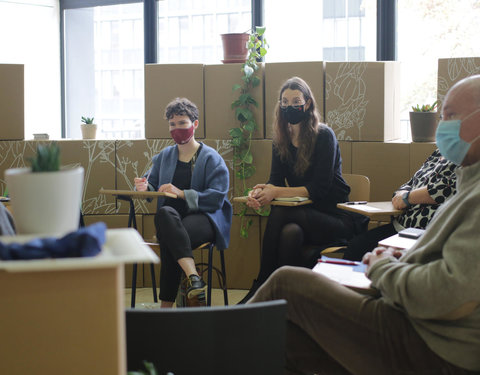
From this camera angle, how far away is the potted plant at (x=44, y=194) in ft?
3.58

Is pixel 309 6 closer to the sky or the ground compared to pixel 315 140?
closer to the sky

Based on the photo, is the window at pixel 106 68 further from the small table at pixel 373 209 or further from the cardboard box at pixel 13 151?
the small table at pixel 373 209

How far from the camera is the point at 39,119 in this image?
5000 millimetres

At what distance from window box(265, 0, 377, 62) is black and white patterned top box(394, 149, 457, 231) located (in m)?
1.55

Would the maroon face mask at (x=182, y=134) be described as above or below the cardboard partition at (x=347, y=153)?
above

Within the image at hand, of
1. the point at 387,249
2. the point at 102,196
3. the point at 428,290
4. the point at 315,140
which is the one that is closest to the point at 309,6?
the point at 315,140

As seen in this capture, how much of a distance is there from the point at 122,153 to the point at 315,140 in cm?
138

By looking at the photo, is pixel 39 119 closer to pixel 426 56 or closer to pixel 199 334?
pixel 426 56

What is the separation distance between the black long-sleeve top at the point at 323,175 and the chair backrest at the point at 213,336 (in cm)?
186

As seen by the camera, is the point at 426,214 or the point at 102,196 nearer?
the point at 426,214

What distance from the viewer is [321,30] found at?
14.7 feet

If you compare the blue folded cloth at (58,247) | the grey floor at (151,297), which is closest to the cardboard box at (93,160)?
the grey floor at (151,297)

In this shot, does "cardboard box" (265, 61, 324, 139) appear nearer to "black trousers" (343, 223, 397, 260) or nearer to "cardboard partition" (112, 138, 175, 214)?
"cardboard partition" (112, 138, 175, 214)

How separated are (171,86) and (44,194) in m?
3.00
